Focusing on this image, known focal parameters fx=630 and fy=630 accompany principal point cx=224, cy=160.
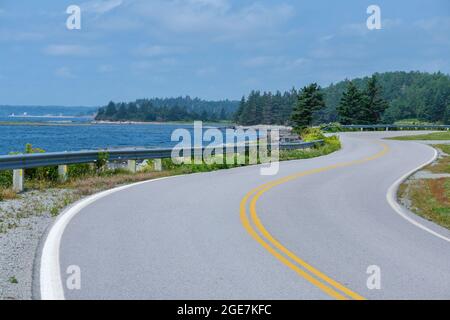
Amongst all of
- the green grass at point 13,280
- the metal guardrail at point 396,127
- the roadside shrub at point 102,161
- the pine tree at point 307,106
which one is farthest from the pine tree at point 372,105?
the green grass at point 13,280

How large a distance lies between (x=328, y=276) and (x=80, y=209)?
6.86 metres

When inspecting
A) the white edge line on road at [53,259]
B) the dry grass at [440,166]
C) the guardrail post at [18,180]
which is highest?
the guardrail post at [18,180]

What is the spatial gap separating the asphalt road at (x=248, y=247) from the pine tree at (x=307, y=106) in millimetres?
92046

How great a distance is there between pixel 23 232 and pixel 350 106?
107219 millimetres

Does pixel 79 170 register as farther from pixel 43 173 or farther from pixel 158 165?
pixel 158 165

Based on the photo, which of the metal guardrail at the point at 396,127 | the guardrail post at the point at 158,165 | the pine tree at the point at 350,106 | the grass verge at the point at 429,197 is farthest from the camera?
the pine tree at the point at 350,106

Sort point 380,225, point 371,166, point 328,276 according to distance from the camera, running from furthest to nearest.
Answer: point 371,166
point 380,225
point 328,276

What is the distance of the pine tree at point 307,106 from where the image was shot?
4269 inches

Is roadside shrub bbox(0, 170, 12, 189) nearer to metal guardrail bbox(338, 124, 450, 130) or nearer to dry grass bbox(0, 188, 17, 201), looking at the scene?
dry grass bbox(0, 188, 17, 201)

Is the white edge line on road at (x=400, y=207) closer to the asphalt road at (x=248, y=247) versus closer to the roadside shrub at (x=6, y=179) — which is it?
the asphalt road at (x=248, y=247)
